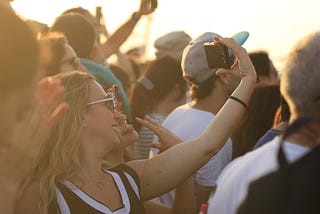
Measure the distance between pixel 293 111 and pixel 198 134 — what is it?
2.57 m

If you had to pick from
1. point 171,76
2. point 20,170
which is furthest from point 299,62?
point 171,76

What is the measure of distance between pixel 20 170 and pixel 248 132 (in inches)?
99.9

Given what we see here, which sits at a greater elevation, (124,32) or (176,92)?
(124,32)

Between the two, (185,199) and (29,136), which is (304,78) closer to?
(29,136)

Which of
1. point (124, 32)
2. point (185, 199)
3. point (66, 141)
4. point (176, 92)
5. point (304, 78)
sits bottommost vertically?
point (176, 92)

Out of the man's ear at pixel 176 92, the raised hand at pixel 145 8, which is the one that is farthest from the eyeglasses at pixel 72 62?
the man's ear at pixel 176 92

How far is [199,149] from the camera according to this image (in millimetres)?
4273

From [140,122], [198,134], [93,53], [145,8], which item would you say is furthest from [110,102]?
[145,8]

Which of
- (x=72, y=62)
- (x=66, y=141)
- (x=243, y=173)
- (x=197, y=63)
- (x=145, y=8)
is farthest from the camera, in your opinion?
(x=145, y=8)

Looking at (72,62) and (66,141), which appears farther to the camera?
(72,62)

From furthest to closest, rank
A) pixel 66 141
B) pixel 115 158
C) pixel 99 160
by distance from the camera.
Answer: pixel 115 158, pixel 99 160, pixel 66 141

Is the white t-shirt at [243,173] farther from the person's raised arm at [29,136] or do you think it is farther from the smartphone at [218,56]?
the smartphone at [218,56]

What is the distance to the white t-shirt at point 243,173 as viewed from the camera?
2.63 m

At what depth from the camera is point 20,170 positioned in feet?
10.4
